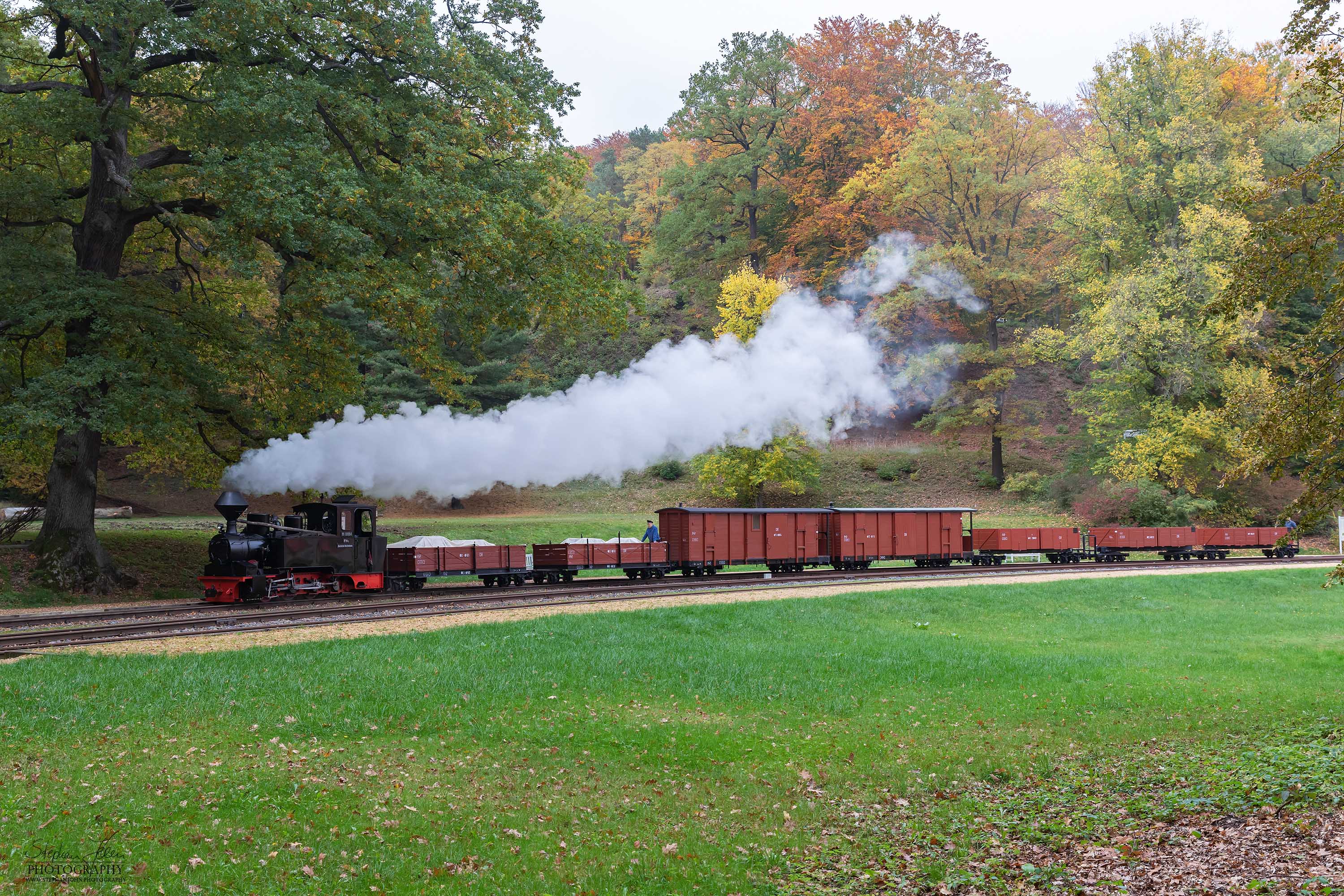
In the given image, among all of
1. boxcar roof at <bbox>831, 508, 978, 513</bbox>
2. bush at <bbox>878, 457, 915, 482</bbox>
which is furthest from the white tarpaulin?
bush at <bbox>878, 457, 915, 482</bbox>

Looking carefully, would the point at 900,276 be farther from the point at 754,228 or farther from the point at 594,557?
the point at 594,557

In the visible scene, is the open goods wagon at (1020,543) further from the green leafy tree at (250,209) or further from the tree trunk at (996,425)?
the green leafy tree at (250,209)

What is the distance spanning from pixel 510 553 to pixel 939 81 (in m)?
46.3

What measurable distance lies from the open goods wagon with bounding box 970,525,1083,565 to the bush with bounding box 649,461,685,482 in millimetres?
19134

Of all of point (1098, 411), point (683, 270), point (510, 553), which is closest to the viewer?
point (510, 553)

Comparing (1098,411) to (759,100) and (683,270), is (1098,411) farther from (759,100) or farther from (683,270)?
(759,100)

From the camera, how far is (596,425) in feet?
84.4

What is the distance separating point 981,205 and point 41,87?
44.2 m

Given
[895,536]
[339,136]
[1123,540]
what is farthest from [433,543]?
[1123,540]

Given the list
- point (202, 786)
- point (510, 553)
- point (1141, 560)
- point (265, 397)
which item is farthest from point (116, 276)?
point (1141, 560)

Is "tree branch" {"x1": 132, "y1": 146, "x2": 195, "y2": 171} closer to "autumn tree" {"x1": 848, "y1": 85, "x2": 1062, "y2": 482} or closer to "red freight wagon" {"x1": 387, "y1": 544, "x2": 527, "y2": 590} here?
"red freight wagon" {"x1": 387, "y1": 544, "x2": 527, "y2": 590}

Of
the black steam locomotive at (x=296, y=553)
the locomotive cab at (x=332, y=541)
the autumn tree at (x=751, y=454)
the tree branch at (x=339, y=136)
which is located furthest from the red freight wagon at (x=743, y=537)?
the tree branch at (x=339, y=136)

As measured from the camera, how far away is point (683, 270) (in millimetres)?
55594

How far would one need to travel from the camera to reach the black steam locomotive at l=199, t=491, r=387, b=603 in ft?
75.4
